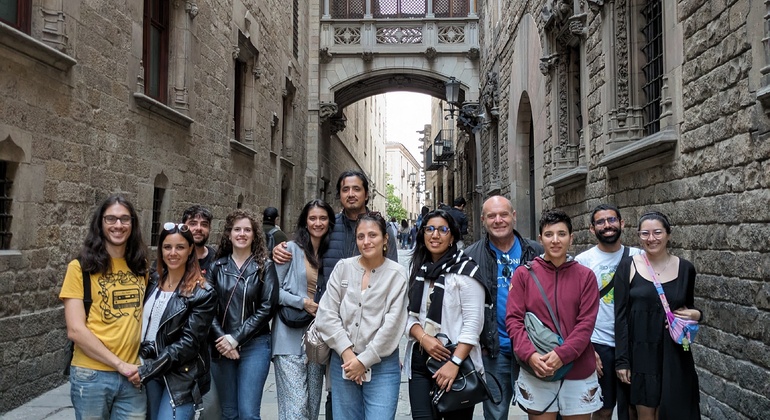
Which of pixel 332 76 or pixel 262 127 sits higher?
pixel 332 76

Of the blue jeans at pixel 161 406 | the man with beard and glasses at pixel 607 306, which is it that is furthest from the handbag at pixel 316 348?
the man with beard and glasses at pixel 607 306

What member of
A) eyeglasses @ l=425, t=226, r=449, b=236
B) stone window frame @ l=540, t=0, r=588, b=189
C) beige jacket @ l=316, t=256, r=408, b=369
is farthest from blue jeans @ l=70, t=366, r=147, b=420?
stone window frame @ l=540, t=0, r=588, b=189

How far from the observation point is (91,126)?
6953 millimetres

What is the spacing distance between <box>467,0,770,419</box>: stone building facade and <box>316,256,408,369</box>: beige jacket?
272 cm

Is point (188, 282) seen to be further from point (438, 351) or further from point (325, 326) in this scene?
point (438, 351)

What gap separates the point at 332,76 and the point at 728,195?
18.9 m

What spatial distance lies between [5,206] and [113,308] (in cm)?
308

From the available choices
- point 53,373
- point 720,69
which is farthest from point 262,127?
point 720,69

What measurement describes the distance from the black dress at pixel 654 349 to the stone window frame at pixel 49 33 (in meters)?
5.52

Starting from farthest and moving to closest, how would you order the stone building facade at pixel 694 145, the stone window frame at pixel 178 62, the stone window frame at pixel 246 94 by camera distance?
1. the stone window frame at pixel 246 94
2. the stone window frame at pixel 178 62
3. the stone building facade at pixel 694 145

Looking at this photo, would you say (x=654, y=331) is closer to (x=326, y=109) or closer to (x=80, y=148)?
(x=80, y=148)

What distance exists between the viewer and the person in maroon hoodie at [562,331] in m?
3.43

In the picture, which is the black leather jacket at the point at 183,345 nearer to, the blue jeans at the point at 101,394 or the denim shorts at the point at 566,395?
the blue jeans at the point at 101,394

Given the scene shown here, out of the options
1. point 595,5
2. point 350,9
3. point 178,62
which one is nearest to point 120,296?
point 595,5
